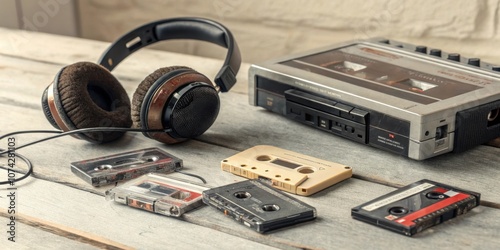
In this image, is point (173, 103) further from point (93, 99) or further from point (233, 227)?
point (233, 227)

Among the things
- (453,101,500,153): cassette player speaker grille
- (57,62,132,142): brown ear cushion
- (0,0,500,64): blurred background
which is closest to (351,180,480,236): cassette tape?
(453,101,500,153): cassette player speaker grille

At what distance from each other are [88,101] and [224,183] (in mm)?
195

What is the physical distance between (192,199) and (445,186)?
247 millimetres

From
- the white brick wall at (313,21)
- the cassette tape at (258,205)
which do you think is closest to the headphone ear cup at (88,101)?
the cassette tape at (258,205)

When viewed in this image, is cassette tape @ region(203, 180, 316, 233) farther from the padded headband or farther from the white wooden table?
the padded headband

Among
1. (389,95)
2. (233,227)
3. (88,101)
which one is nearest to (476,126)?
(389,95)

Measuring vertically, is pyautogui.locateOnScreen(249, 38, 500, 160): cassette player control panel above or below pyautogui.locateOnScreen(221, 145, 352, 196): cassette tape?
above

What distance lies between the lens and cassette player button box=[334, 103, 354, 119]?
95cm

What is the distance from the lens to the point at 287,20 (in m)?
1.58

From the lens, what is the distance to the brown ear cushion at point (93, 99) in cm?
93

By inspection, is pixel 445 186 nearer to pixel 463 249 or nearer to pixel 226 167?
pixel 463 249

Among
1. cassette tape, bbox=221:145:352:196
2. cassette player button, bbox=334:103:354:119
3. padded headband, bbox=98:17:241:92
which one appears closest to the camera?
cassette tape, bbox=221:145:352:196

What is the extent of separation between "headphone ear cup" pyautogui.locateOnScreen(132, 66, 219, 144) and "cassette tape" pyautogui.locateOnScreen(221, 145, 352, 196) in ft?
0.25

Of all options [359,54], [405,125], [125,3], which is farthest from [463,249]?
[125,3]
